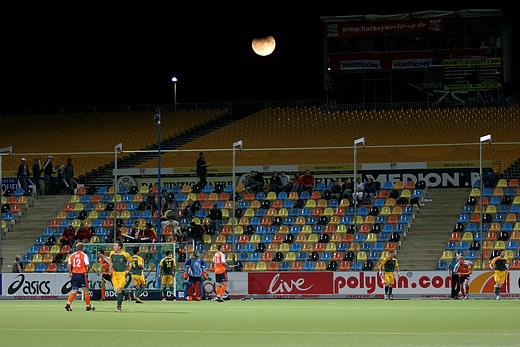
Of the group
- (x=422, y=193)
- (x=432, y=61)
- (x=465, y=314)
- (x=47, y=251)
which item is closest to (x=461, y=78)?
(x=432, y=61)

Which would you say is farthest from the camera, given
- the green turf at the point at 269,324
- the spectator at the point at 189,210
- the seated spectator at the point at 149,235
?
the spectator at the point at 189,210

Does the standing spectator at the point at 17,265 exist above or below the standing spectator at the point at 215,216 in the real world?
below

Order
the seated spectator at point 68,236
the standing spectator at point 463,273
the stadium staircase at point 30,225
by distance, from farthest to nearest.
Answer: the stadium staircase at point 30,225, the seated spectator at point 68,236, the standing spectator at point 463,273

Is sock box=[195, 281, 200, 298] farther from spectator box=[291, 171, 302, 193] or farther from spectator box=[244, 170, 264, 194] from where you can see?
spectator box=[291, 171, 302, 193]

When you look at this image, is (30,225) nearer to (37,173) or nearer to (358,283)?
(37,173)

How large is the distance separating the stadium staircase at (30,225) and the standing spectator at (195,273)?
32.5 feet

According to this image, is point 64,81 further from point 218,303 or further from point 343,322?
point 343,322

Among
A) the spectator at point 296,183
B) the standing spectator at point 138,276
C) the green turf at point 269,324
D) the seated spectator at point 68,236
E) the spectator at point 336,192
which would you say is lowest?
the green turf at point 269,324

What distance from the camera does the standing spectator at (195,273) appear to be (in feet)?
118

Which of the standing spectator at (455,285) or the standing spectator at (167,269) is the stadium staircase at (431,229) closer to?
the standing spectator at (455,285)

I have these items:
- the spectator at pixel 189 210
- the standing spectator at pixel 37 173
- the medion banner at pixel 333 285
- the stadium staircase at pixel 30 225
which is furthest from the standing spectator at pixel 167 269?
the standing spectator at pixel 37 173

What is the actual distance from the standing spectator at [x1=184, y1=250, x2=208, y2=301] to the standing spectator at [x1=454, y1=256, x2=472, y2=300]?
8.78 metres

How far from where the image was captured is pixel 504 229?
39.6m

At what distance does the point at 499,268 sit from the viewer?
34.9 metres
